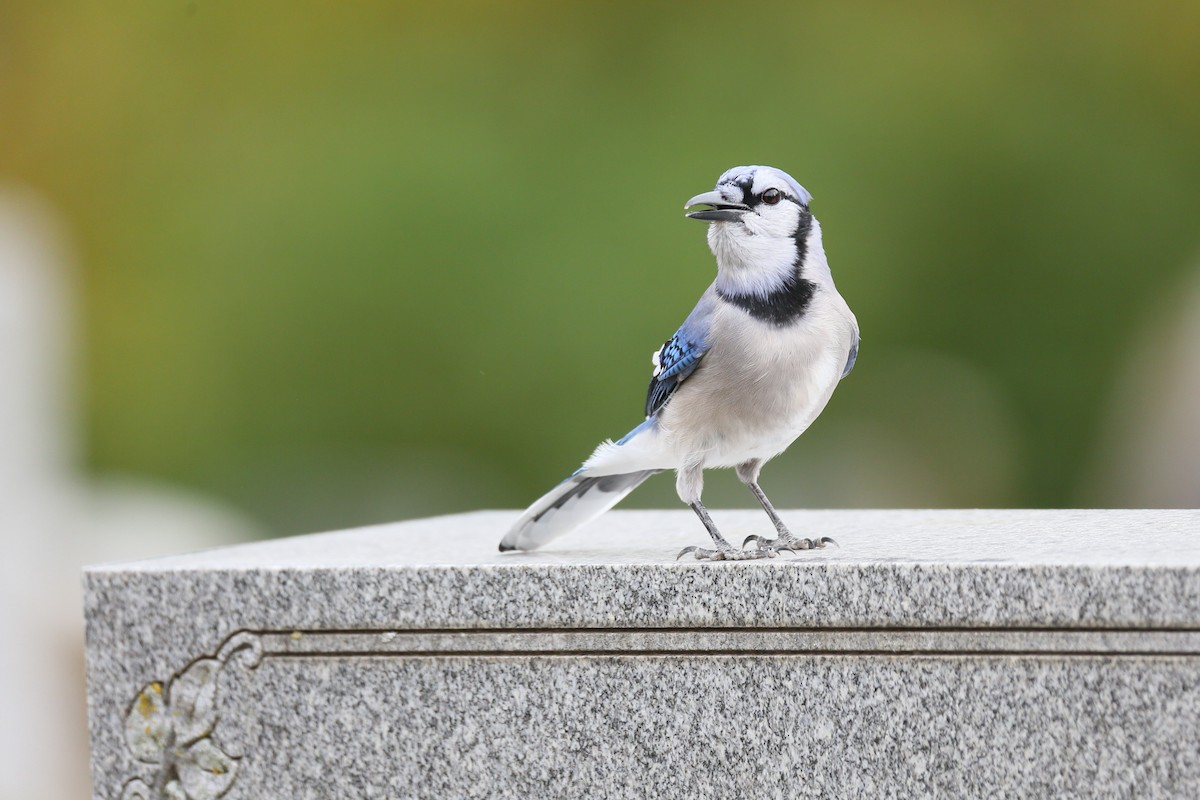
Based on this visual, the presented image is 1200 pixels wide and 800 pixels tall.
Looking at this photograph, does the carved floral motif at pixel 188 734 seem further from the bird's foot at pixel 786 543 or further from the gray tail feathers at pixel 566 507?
the bird's foot at pixel 786 543

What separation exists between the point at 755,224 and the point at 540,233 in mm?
4341

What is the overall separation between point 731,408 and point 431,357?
14.6 feet

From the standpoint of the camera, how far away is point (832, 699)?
8.38 ft

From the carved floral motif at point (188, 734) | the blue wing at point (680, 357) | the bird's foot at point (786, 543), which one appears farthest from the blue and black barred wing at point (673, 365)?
the carved floral motif at point (188, 734)

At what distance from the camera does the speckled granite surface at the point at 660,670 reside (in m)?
2.41

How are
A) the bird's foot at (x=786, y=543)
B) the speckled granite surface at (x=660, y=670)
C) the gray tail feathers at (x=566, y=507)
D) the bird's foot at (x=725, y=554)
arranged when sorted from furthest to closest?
1. the gray tail feathers at (x=566, y=507)
2. the bird's foot at (x=786, y=543)
3. the bird's foot at (x=725, y=554)
4. the speckled granite surface at (x=660, y=670)

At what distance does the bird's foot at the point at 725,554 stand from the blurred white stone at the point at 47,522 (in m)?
4.13

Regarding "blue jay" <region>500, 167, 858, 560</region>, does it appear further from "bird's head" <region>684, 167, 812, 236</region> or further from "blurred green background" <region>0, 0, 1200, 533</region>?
"blurred green background" <region>0, 0, 1200, 533</region>

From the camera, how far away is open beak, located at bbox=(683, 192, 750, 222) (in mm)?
2701

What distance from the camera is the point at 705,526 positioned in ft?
9.15

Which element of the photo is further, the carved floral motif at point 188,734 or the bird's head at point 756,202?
the carved floral motif at point 188,734

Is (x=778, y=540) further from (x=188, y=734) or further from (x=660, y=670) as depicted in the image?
Result: (x=188, y=734)

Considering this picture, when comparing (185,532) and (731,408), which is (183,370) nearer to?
(185,532)

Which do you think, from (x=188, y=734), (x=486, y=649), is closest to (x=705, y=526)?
(x=486, y=649)
